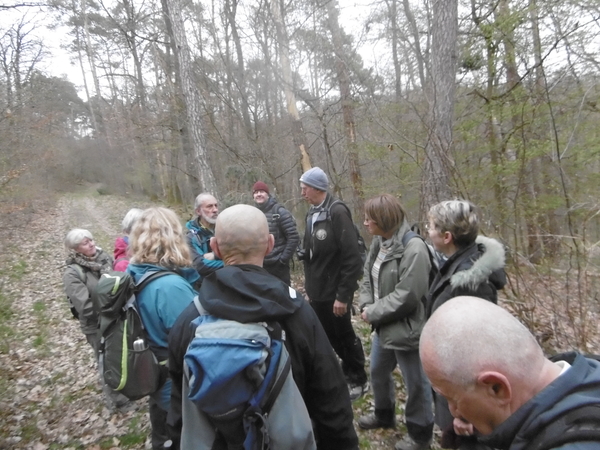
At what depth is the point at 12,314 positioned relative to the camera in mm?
6555

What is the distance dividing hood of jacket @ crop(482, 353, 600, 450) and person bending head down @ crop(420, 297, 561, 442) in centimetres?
4

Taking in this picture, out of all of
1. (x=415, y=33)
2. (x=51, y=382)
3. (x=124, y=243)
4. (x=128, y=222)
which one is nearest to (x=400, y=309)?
(x=128, y=222)

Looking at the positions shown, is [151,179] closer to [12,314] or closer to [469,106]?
[12,314]

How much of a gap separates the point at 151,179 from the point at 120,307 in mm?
25009

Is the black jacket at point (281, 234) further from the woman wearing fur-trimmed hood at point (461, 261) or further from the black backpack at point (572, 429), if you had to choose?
the black backpack at point (572, 429)

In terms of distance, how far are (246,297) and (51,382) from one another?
4.48 metres

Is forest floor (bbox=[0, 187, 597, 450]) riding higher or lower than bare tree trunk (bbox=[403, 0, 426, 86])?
lower

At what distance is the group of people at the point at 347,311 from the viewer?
100cm

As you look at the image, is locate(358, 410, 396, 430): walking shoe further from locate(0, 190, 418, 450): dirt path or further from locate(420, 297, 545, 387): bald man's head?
locate(420, 297, 545, 387): bald man's head

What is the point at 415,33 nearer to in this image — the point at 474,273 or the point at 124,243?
the point at 124,243

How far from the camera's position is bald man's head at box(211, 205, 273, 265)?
1572 mm

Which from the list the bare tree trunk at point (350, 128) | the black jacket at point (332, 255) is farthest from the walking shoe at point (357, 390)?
the bare tree trunk at point (350, 128)

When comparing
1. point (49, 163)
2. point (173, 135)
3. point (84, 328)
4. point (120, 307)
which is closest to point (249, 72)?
point (173, 135)

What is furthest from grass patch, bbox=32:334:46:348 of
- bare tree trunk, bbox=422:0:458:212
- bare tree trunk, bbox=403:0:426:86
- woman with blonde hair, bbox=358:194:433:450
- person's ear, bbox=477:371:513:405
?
bare tree trunk, bbox=403:0:426:86
